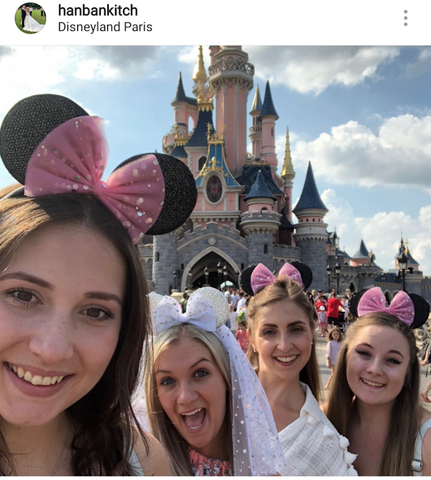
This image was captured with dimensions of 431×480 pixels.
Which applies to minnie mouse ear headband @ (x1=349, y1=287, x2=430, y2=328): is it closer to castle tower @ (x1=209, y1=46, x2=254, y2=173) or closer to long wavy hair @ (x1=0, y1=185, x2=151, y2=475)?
long wavy hair @ (x1=0, y1=185, x2=151, y2=475)

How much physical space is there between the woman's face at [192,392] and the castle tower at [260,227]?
1789 cm

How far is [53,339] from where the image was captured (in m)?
0.82

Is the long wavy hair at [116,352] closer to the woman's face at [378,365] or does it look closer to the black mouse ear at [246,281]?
the woman's face at [378,365]

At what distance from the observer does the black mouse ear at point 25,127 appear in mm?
952

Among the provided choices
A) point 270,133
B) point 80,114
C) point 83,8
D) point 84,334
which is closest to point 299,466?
point 84,334

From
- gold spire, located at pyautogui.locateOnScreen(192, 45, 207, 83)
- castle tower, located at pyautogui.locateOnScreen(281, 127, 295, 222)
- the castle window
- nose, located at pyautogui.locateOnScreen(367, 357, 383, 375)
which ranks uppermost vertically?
gold spire, located at pyautogui.locateOnScreen(192, 45, 207, 83)

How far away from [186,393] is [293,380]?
76 centimetres

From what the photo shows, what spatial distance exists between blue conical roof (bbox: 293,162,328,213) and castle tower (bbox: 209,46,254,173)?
3796 millimetres

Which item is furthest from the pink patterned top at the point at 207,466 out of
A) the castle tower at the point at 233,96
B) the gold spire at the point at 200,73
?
the gold spire at the point at 200,73

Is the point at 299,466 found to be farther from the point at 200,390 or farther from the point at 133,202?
the point at 133,202

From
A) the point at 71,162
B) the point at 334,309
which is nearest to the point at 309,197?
the point at 334,309

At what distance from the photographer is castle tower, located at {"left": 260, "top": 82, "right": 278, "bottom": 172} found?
2550 cm

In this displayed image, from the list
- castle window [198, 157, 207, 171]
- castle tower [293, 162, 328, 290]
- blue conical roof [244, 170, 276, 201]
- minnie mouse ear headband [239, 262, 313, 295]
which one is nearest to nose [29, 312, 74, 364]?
minnie mouse ear headband [239, 262, 313, 295]

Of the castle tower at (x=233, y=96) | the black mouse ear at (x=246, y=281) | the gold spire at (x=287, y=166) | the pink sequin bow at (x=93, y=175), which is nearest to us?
the pink sequin bow at (x=93, y=175)
